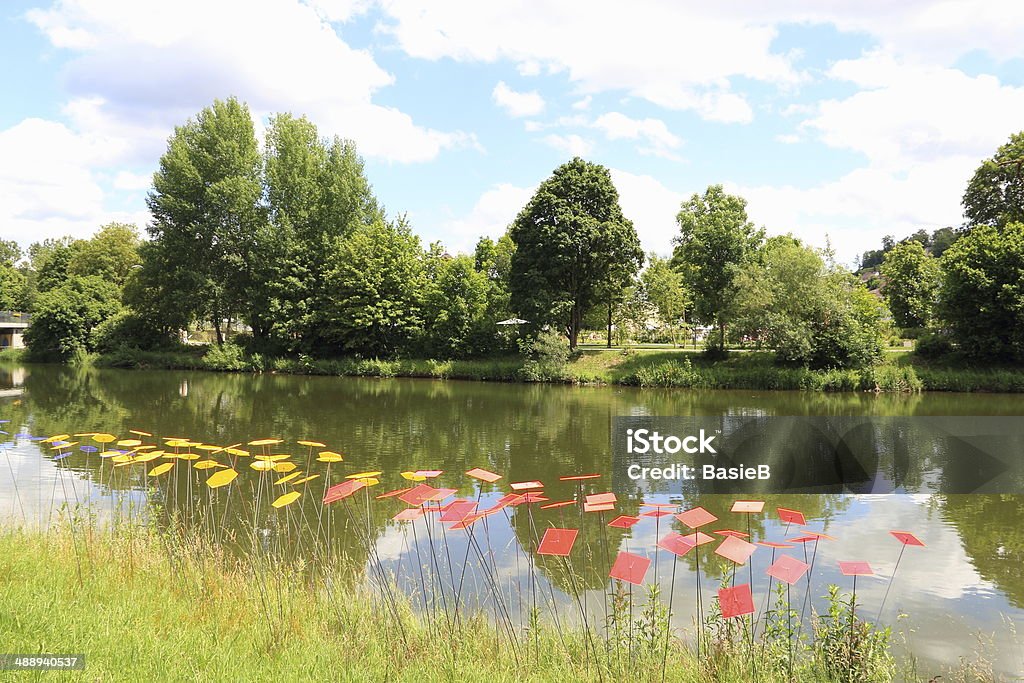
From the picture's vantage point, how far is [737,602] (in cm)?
465

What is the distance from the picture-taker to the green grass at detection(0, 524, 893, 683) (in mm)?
4500

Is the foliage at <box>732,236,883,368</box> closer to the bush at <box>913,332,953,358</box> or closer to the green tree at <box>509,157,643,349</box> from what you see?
the bush at <box>913,332,953,358</box>

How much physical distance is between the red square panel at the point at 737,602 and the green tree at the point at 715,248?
109 ft

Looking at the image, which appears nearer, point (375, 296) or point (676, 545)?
point (676, 545)

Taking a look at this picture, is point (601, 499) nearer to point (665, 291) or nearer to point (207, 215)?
point (665, 291)

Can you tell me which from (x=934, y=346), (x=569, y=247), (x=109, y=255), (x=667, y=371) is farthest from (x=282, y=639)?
(x=109, y=255)

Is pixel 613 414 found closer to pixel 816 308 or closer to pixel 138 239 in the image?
pixel 816 308

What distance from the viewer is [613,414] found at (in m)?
24.2

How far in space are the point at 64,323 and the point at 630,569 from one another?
5739 cm

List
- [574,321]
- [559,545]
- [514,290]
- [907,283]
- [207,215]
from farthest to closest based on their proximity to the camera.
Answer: [907,283] < [207,215] < [574,321] < [514,290] < [559,545]

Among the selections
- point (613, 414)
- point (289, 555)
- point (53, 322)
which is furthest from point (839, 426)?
point (53, 322)

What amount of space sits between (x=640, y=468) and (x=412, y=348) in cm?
3020

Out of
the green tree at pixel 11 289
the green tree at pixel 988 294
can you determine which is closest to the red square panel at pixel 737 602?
the green tree at pixel 988 294

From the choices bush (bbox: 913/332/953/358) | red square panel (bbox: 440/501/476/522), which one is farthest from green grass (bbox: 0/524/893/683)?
bush (bbox: 913/332/953/358)
